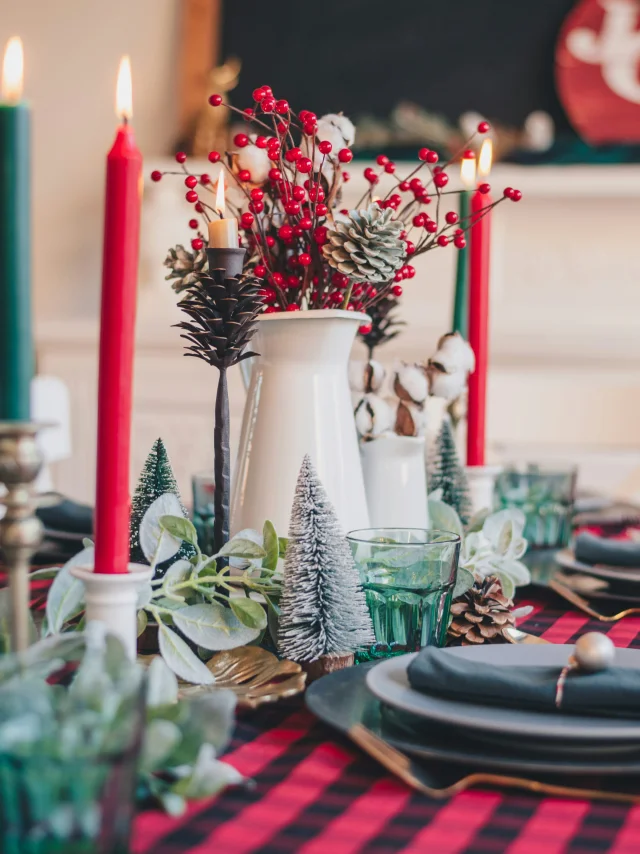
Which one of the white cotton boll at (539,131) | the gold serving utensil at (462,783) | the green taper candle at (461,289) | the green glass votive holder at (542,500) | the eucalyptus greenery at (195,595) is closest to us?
the gold serving utensil at (462,783)

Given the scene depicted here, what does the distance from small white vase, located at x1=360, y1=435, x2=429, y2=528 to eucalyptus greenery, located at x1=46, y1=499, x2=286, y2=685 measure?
0.14 m

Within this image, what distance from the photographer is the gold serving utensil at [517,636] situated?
643mm

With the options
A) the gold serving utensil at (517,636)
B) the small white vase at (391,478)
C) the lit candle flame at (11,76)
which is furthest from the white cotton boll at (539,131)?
the lit candle flame at (11,76)

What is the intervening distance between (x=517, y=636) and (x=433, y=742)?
217 millimetres

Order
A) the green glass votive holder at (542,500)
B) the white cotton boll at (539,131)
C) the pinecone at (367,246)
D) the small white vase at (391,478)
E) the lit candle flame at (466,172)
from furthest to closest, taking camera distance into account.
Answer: the white cotton boll at (539,131), the green glass votive holder at (542,500), the lit candle flame at (466,172), the small white vase at (391,478), the pinecone at (367,246)

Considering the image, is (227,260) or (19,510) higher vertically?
(227,260)

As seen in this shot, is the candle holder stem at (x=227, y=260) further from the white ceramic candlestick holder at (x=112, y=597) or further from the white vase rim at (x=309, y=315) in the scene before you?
the white ceramic candlestick holder at (x=112, y=597)

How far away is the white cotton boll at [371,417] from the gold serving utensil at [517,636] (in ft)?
0.60

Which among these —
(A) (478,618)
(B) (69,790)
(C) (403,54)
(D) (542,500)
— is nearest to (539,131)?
(C) (403,54)

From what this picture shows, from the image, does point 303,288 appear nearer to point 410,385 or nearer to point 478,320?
point 410,385

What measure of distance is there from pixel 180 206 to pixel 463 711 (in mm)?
2928

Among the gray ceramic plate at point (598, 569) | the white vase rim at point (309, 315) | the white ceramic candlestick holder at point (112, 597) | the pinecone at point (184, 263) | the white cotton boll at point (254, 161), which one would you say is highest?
the white cotton boll at point (254, 161)

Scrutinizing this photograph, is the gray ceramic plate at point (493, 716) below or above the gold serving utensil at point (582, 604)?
above

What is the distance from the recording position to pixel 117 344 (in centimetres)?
44
